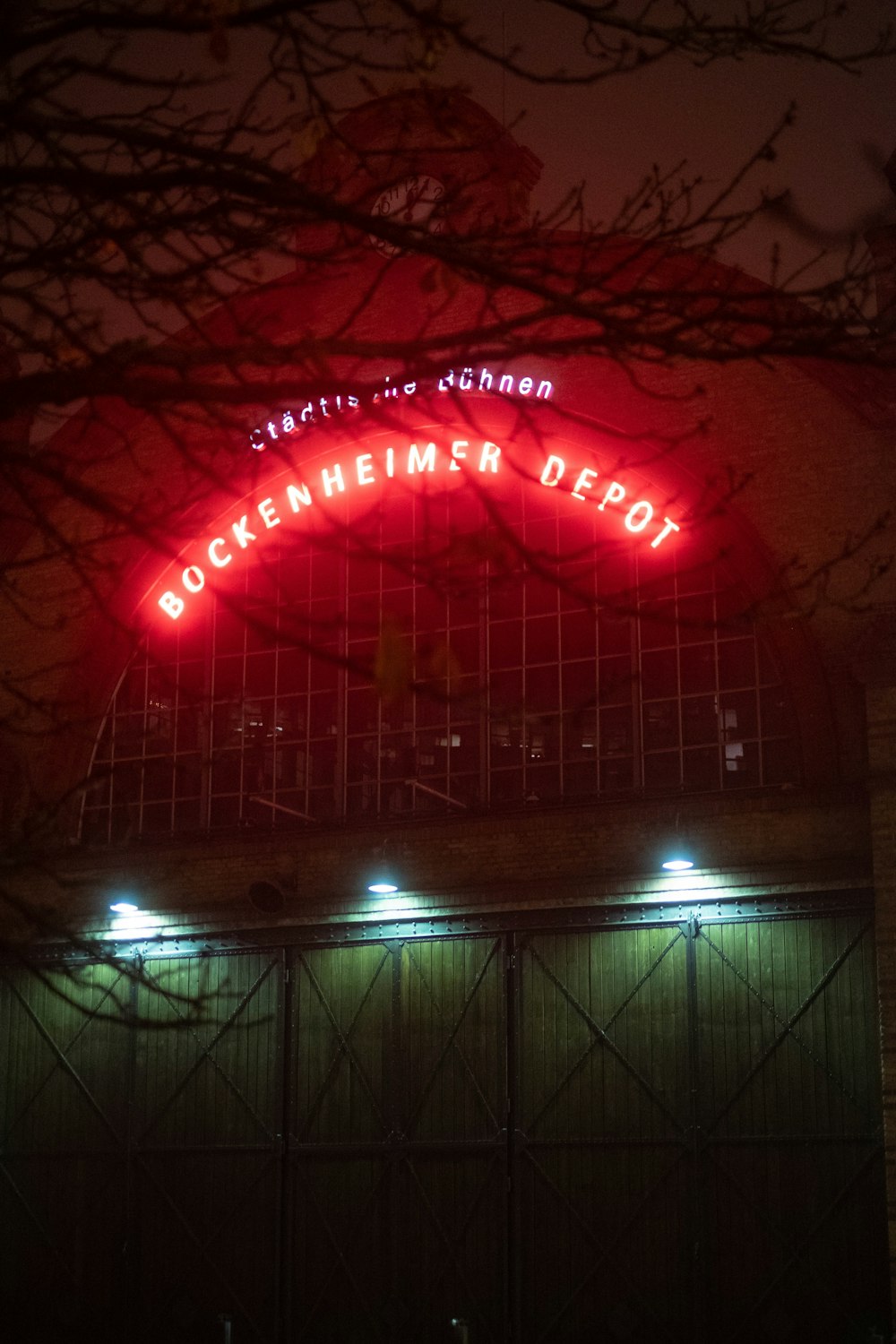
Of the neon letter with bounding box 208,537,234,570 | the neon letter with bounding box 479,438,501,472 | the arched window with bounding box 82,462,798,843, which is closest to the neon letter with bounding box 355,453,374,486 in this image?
the arched window with bounding box 82,462,798,843

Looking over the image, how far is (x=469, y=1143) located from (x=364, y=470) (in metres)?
7.85

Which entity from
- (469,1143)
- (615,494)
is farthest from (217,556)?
(469,1143)

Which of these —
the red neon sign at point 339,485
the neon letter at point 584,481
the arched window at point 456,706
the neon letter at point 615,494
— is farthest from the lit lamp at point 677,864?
the neon letter at point 584,481

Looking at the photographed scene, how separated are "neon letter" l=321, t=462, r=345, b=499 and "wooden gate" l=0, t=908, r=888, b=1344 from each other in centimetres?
546

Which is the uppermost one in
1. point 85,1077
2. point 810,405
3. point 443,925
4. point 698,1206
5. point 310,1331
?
point 810,405

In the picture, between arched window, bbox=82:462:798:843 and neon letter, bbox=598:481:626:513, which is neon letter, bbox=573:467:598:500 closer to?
neon letter, bbox=598:481:626:513

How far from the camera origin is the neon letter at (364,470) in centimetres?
2061

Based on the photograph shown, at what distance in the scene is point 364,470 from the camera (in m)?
20.6

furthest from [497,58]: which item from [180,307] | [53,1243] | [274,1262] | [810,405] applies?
[53,1243]

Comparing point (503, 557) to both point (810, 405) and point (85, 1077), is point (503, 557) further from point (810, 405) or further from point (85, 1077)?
point (85, 1077)

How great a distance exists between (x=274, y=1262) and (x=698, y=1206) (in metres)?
4.91

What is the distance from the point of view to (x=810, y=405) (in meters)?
18.8

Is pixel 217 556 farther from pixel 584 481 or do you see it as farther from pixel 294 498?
pixel 584 481

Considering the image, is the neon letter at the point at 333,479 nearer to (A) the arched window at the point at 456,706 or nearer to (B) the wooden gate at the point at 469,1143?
(A) the arched window at the point at 456,706
